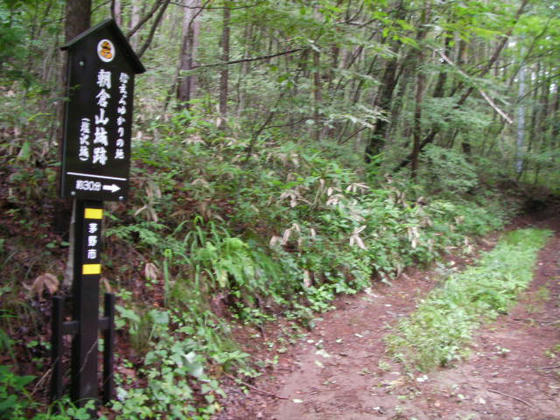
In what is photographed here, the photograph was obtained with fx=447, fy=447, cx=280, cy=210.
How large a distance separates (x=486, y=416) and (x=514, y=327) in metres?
2.55

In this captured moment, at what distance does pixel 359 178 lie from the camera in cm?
1069

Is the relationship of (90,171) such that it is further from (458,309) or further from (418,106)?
(418,106)

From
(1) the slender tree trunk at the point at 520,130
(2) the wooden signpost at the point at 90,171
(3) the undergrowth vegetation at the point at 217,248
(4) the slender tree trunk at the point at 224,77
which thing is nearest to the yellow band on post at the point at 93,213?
(2) the wooden signpost at the point at 90,171

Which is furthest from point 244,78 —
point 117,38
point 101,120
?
point 101,120

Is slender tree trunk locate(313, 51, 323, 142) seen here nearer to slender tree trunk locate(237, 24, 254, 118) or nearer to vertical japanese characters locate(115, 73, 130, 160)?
slender tree trunk locate(237, 24, 254, 118)

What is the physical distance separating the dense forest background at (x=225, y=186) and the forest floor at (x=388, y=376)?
0.39 meters

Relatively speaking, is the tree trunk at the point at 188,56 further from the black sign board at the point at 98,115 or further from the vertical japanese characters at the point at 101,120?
the vertical japanese characters at the point at 101,120

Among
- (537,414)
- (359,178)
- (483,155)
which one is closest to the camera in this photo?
(537,414)

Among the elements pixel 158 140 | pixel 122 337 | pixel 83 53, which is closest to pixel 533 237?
pixel 158 140

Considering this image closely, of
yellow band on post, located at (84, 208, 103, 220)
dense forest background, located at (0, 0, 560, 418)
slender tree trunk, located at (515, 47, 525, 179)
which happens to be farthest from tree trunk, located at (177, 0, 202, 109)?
slender tree trunk, located at (515, 47, 525, 179)

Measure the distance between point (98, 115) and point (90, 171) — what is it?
50cm

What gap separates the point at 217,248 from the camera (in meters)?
6.14

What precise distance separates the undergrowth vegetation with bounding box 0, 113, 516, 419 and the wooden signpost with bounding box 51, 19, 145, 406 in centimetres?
46

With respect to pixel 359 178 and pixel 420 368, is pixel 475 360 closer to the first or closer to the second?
pixel 420 368
